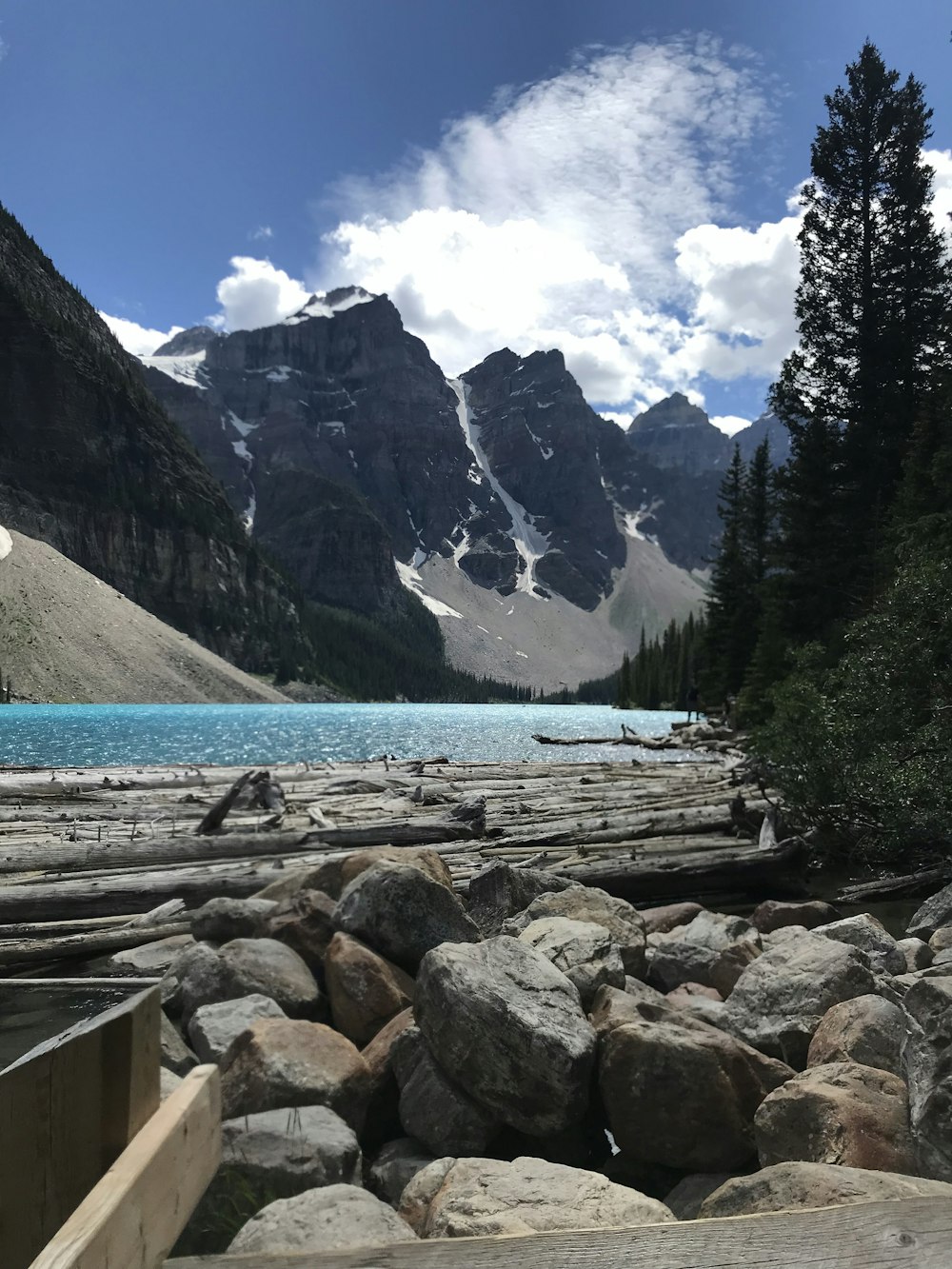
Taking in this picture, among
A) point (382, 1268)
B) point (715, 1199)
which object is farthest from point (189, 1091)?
point (715, 1199)

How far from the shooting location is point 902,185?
101 ft

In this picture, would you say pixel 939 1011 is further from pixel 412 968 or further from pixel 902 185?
pixel 902 185

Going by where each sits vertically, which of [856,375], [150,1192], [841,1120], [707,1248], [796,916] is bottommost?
[796,916]

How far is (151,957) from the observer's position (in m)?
7.80

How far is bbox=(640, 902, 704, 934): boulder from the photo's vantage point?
Result: 360 inches

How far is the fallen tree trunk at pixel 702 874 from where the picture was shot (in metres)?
11.2

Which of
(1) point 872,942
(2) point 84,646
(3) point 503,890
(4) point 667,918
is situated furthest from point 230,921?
(2) point 84,646

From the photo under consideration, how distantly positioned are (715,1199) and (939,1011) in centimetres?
137

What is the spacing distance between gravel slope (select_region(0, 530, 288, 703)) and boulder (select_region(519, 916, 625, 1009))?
290ft

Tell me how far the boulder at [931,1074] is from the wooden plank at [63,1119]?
3495 mm

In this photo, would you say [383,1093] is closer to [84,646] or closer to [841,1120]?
[841,1120]

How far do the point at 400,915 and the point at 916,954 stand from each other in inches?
175

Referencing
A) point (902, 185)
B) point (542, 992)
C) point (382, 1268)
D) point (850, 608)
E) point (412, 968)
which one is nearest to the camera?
point (382, 1268)

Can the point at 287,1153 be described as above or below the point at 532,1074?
below
